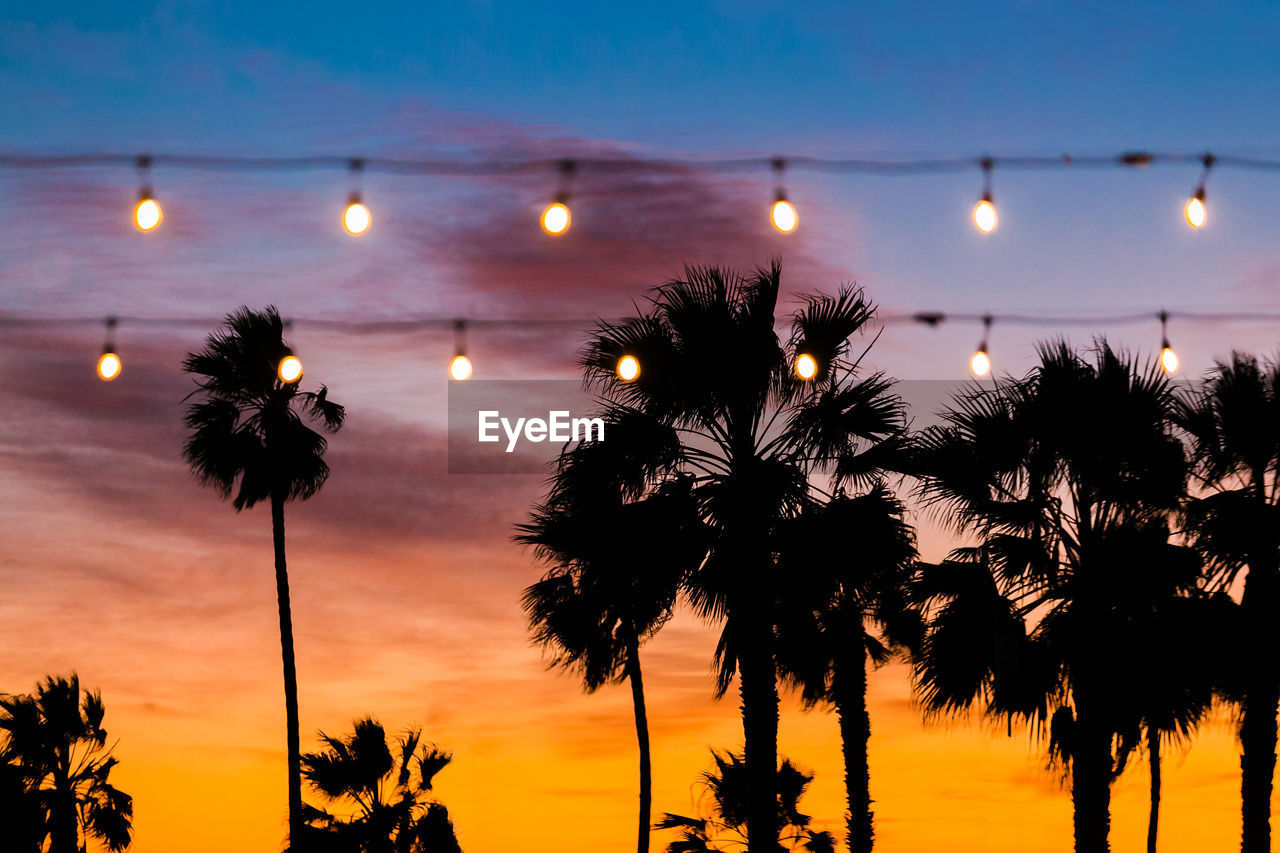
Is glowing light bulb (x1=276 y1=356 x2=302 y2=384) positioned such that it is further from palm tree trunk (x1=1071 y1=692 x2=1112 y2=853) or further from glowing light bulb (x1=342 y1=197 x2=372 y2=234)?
palm tree trunk (x1=1071 y1=692 x2=1112 y2=853)

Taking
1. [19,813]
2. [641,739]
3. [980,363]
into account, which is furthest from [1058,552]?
[19,813]

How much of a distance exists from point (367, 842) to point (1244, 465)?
1508 cm

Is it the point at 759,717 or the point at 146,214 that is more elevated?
the point at 146,214

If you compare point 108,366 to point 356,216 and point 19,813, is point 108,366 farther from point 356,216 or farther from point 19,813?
point 19,813

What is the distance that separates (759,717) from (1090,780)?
4.09 m

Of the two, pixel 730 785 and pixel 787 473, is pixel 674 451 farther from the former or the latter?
pixel 730 785

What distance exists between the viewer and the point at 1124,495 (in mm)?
17797

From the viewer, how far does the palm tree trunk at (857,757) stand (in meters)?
22.1

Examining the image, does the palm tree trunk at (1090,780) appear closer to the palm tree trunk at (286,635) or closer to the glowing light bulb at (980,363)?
the glowing light bulb at (980,363)

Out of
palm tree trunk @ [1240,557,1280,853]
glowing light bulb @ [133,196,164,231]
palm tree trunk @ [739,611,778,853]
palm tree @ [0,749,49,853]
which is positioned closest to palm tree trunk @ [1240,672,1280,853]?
palm tree trunk @ [1240,557,1280,853]

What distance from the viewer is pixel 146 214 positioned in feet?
36.1

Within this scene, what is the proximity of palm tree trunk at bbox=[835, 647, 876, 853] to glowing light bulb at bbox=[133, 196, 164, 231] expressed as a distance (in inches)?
556

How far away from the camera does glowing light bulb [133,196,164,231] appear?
11008 mm

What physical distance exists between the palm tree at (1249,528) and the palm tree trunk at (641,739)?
33.7ft
